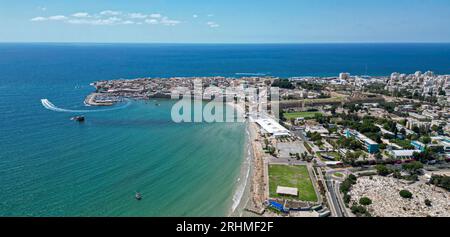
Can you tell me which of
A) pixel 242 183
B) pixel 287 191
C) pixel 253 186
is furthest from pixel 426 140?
pixel 242 183

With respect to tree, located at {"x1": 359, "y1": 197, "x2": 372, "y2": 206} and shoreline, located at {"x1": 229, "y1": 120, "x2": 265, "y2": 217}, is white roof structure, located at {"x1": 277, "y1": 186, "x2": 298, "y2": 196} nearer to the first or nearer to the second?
shoreline, located at {"x1": 229, "y1": 120, "x2": 265, "y2": 217}

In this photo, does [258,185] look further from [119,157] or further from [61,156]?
[61,156]

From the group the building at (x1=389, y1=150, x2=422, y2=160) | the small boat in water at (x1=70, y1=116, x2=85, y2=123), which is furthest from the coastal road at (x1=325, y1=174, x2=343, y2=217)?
the small boat in water at (x1=70, y1=116, x2=85, y2=123)

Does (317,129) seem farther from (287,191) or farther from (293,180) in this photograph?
(287,191)

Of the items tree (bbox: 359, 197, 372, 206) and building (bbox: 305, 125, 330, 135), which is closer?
tree (bbox: 359, 197, 372, 206)

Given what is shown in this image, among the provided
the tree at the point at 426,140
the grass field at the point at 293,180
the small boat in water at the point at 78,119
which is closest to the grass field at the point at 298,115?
the tree at the point at 426,140

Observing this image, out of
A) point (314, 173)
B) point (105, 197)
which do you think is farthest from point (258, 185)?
point (105, 197)
